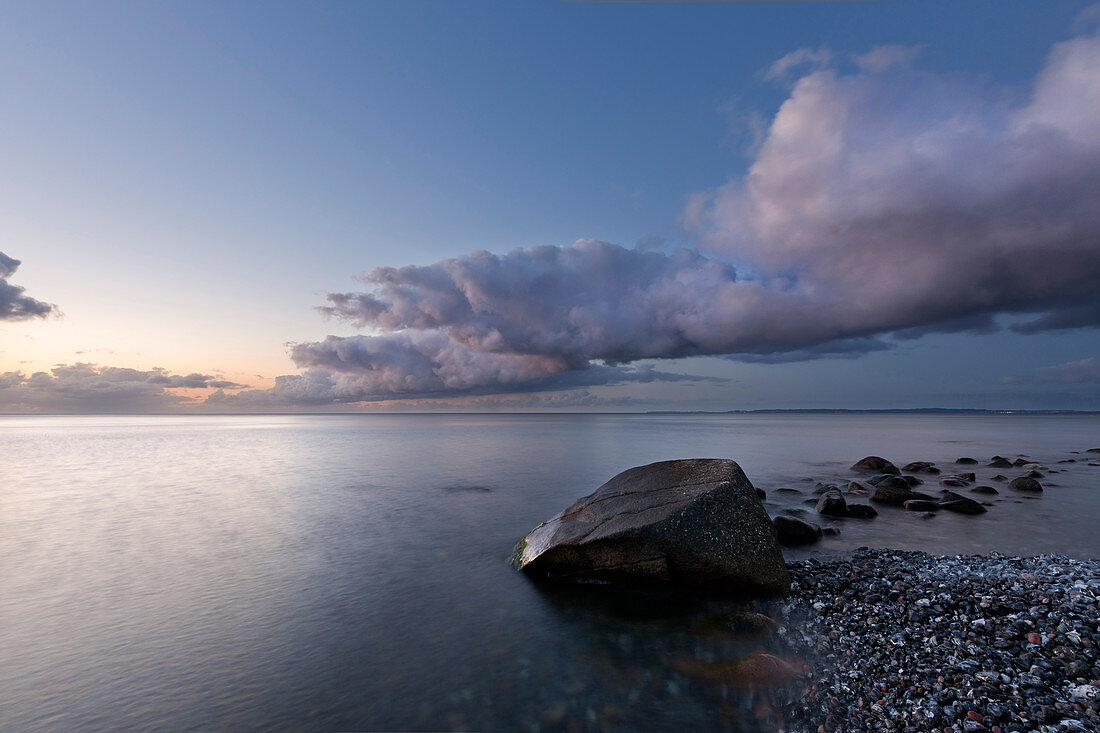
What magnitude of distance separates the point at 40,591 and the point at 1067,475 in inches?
1800

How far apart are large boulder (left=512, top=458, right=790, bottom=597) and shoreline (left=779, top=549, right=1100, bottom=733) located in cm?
99

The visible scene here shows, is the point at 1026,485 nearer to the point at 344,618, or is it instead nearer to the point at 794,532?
the point at 794,532

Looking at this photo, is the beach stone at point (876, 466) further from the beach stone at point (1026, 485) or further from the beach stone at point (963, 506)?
the beach stone at point (963, 506)

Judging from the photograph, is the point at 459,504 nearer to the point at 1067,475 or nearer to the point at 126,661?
the point at 126,661

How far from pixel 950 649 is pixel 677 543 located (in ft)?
14.6

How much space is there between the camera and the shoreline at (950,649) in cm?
542

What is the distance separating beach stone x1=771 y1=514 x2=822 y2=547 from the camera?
13.7m

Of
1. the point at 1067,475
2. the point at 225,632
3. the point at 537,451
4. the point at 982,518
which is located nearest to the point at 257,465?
the point at 537,451

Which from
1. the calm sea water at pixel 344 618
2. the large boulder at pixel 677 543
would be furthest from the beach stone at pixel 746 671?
the large boulder at pixel 677 543

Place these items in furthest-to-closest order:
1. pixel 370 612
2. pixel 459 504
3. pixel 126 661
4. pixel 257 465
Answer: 1. pixel 257 465
2. pixel 459 504
3. pixel 370 612
4. pixel 126 661

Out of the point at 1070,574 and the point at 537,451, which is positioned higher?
the point at 1070,574

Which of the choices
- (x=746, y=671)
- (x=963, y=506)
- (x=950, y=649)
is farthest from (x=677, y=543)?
(x=963, y=506)

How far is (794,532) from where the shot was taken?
13781mm

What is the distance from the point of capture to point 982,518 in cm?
1680
